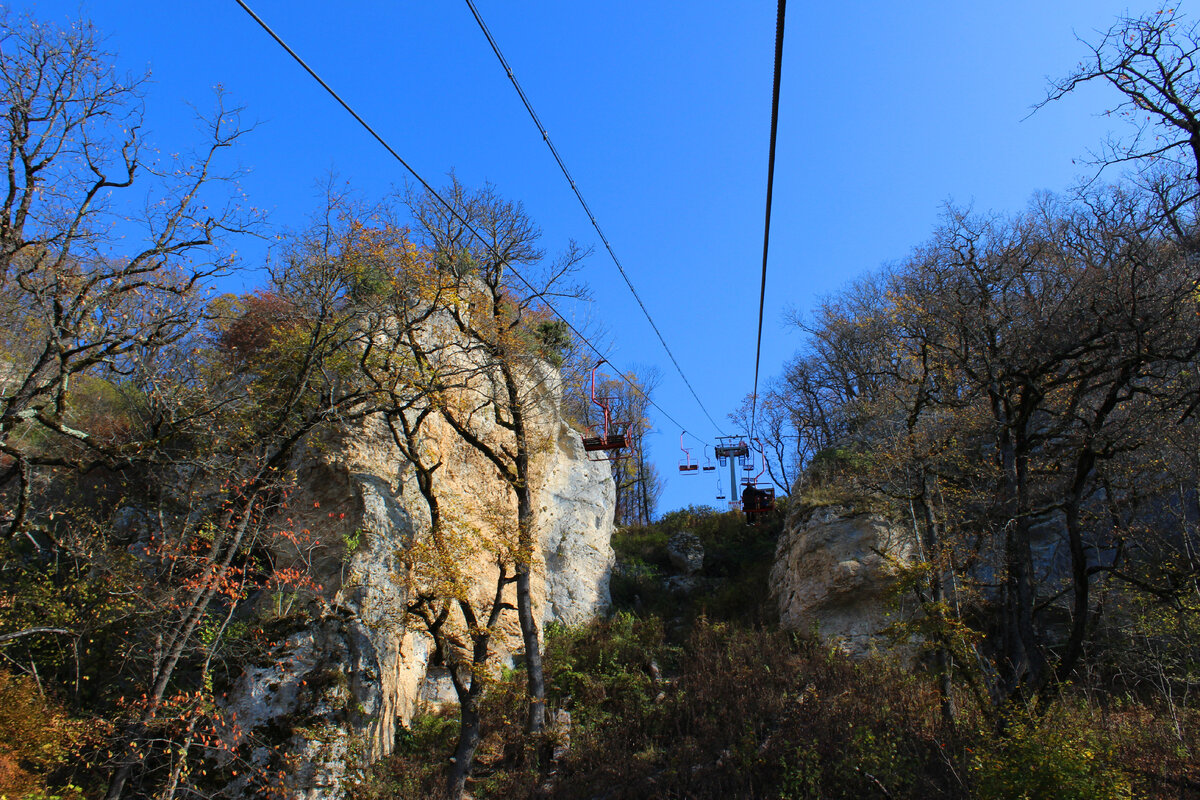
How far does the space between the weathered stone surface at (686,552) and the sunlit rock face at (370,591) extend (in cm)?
397

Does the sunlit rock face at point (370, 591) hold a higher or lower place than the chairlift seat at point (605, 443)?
lower

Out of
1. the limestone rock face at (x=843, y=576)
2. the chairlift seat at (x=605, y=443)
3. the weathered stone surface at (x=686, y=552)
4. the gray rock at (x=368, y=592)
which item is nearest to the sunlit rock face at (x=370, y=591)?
the gray rock at (x=368, y=592)

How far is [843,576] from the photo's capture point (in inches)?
722

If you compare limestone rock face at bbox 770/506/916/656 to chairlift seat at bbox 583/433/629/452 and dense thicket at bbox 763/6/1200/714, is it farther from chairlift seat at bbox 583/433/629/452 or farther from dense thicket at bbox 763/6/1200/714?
chairlift seat at bbox 583/433/629/452

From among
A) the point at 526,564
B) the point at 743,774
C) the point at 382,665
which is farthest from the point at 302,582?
the point at 743,774

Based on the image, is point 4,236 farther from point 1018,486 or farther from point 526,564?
point 1018,486

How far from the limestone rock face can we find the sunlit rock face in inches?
259

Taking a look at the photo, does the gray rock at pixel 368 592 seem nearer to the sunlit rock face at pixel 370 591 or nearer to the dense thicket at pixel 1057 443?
the sunlit rock face at pixel 370 591

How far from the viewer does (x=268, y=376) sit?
16.8m

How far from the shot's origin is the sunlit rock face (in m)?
11.8

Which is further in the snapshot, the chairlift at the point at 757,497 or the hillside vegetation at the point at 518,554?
the chairlift at the point at 757,497

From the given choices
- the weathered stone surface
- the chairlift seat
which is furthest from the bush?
the weathered stone surface

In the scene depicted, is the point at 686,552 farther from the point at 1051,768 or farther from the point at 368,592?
the point at 1051,768

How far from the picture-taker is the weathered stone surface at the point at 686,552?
25.5 m
